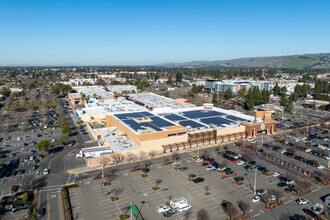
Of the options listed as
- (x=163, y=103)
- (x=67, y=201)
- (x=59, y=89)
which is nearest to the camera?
(x=67, y=201)

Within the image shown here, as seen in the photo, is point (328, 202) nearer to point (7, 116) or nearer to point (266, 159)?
point (266, 159)

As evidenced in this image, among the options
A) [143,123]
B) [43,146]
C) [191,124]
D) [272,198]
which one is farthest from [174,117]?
[272,198]

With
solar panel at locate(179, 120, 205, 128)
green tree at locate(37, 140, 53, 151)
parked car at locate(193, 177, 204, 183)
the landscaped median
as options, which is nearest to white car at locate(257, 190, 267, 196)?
parked car at locate(193, 177, 204, 183)

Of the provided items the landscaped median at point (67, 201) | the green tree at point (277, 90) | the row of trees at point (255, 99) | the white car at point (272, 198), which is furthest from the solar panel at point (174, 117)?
the green tree at point (277, 90)

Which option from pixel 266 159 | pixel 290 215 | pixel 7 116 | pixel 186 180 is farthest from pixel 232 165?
pixel 7 116

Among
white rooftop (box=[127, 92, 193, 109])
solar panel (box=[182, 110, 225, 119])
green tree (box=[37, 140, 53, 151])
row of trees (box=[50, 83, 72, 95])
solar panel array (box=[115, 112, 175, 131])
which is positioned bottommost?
green tree (box=[37, 140, 53, 151])

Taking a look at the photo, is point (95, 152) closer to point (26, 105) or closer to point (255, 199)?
point (255, 199)

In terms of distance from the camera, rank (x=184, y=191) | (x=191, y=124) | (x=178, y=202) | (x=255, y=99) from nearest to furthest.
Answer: (x=178, y=202) → (x=184, y=191) → (x=191, y=124) → (x=255, y=99)

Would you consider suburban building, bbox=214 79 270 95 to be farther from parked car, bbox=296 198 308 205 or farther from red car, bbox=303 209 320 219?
red car, bbox=303 209 320 219

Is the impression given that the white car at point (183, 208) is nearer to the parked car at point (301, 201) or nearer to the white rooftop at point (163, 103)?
the parked car at point (301, 201)
